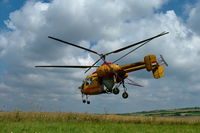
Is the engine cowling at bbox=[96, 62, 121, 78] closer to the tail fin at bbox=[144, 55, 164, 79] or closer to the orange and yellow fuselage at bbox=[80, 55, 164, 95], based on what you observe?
the orange and yellow fuselage at bbox=[80, 55, 164, 95]

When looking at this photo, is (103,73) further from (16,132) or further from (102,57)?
(16,132)

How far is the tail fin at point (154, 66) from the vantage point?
109ft

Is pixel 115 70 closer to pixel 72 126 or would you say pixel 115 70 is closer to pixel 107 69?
pixel 107 69

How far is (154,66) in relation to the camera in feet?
113

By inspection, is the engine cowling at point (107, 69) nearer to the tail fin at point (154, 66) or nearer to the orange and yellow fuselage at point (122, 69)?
the orange and yellow fuselage at point (122, 69)

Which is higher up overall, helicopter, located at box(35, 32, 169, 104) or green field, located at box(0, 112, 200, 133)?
helicopter, located at box(35, 32, 169, 104)

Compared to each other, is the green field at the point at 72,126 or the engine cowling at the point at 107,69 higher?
the engine cowling at the point at 107,69

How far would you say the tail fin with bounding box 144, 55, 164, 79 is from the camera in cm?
3331

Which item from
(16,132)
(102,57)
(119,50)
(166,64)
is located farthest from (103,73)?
(16,132)

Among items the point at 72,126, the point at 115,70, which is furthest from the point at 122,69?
the point at 72,126

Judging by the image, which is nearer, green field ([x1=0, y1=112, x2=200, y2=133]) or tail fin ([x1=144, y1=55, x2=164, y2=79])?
green field ([x1=0, y1=112, x2=200, y2=133])

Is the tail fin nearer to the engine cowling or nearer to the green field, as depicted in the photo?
the engine cowling

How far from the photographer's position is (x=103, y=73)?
34156 mm

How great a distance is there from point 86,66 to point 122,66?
583 centimetres
